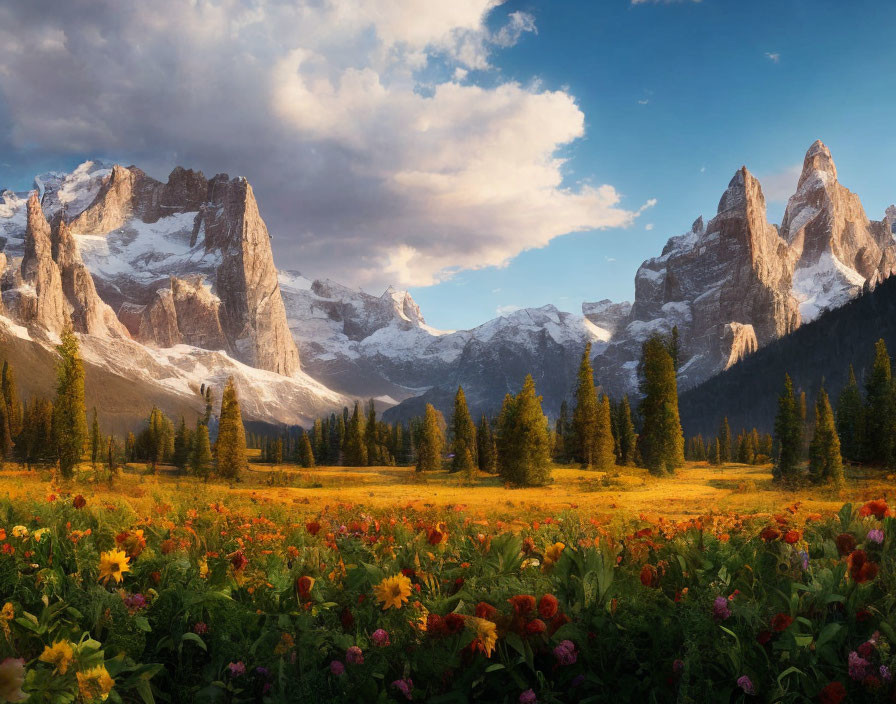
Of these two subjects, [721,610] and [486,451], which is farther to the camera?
[486,451]

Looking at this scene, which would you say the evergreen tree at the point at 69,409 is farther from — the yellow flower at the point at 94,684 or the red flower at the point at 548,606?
the red flower at the point at 548,606

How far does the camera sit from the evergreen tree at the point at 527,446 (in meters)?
35.2

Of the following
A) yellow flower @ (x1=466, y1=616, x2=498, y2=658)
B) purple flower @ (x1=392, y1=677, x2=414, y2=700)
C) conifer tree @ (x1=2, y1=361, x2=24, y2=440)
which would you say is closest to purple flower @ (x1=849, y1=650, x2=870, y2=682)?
yellow flower @ (x1=466, y1=616, x2=498, y2=658)

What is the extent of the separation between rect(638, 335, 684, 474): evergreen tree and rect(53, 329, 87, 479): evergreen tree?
35.6m

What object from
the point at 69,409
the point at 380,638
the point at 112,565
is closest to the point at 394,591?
the point at 380,638

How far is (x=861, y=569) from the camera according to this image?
2.90 meters

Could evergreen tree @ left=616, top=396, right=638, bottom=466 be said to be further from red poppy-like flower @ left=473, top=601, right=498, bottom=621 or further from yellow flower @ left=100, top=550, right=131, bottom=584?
yellow flower @ left=100, top=550, right=131, bottom=584

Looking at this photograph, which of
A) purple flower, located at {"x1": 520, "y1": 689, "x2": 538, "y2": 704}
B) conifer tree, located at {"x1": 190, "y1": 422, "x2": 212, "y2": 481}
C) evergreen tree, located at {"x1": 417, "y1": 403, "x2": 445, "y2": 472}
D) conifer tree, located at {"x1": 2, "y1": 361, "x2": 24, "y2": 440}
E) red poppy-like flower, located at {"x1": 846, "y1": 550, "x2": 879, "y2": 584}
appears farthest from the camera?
conifer tree, located at {"x1": 2, "y1": 361, "x2": 24, "y2": 440}

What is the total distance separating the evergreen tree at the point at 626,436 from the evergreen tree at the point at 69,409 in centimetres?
4334

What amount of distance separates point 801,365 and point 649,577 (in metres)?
194

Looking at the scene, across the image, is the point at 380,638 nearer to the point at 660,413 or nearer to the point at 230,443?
the point at 660,413

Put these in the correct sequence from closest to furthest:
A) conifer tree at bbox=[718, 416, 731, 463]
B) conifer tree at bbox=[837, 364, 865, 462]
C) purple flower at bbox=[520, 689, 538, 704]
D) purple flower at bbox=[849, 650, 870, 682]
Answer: purple flower at bbox=[849, 650, 870, 682] < purple flower at bbox=[520, 689, 538, 704] < conifer tree at bbox=[837, 364, 865, 462] < conifer tree at bbox=[718, 416, 731, 463]

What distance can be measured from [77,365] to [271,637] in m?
33.0

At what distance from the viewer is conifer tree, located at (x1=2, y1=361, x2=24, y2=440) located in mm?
79062
